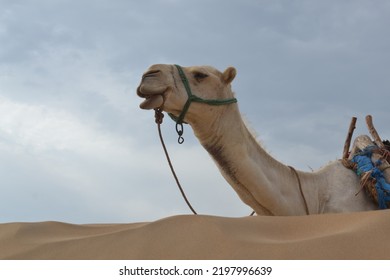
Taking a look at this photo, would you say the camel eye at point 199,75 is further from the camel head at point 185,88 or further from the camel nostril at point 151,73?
the camel nostril at point 151,73

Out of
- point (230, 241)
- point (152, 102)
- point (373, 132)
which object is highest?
point (373, 132)

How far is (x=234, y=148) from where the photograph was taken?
191 inches

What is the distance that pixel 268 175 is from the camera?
5.06 m

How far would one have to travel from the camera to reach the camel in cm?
457

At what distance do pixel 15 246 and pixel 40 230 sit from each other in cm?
45

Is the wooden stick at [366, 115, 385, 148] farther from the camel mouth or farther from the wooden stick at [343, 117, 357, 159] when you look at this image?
the camel mouth

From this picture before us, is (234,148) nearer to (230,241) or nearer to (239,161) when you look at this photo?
(239,161)

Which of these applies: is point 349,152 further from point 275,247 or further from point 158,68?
point 275,247

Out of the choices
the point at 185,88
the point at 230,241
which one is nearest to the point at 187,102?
the point at 185,88

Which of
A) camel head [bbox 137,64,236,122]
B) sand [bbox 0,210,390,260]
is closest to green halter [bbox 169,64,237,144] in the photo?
camel head [bbox 137,64,236,122]

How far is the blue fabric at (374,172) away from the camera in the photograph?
199 inches

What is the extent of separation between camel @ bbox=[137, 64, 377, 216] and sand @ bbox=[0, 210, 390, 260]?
4.13 ft

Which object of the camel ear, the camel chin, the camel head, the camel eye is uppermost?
the camel ear

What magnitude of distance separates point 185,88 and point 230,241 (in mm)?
1961
